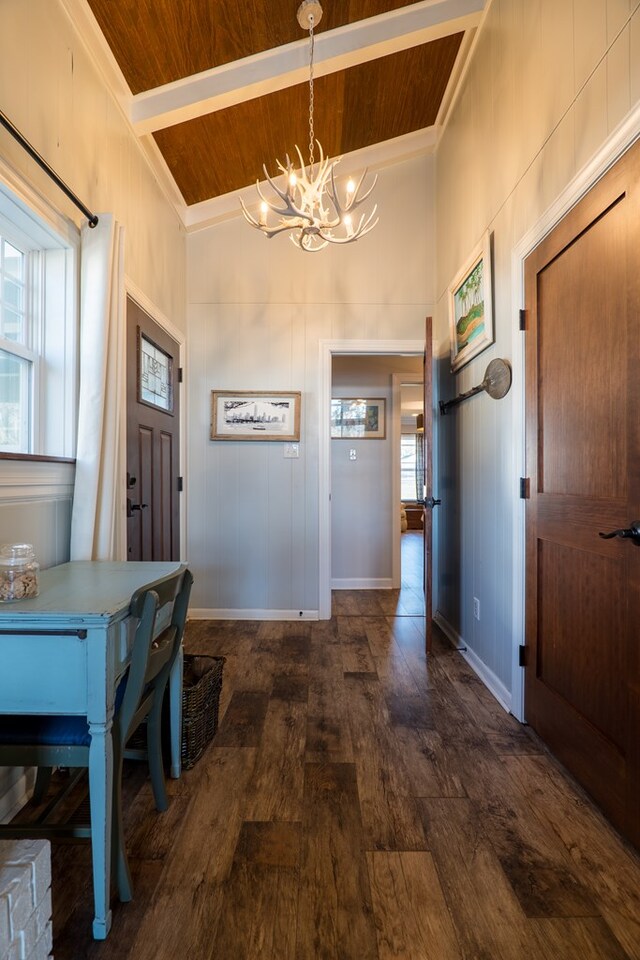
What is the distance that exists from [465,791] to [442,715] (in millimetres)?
513

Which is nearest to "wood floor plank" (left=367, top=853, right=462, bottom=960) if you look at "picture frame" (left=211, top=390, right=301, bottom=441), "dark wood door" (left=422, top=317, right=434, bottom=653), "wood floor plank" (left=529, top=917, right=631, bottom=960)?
"wood floor plank" (left=529, top=917, right=631, bottom=960)

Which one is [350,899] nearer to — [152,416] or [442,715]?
[442,715]

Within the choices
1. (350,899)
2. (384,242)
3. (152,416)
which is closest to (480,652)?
(350,899)

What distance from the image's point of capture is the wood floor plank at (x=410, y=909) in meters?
1.05

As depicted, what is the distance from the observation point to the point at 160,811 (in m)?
1.47

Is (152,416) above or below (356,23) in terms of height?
below

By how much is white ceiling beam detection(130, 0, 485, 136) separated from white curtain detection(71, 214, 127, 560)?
3.13 feet

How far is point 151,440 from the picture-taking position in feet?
9.07

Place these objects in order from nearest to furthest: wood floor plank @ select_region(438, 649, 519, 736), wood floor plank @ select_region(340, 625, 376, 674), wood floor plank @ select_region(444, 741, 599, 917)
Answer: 1. wood floor plank @ select_region(444, 741, 599, 917)
2. wood floor plank @ select_region(438, 649, 519, 736)
3. wood floor plank @ select_region(340, 625, 376, 674)

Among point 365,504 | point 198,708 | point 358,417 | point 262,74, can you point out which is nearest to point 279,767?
point 198,708

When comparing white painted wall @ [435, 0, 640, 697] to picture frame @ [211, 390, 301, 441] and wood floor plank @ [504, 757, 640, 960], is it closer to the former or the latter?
wood floor plank @ [504, 757, 640, 960]

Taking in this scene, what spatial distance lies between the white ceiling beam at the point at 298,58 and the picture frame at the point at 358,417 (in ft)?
8.56

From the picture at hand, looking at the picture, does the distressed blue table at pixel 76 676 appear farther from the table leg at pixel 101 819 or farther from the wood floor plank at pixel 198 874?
the wood floor plank at pixel 198 874

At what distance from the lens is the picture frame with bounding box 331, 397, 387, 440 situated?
4.59 m
